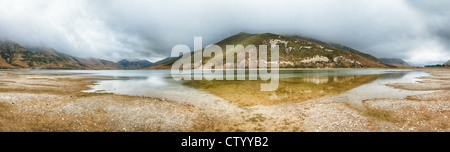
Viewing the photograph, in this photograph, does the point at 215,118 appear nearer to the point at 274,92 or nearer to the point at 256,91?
the point at 256,91

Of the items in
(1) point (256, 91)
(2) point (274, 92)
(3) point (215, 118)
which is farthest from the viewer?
(1) point (256, 91)

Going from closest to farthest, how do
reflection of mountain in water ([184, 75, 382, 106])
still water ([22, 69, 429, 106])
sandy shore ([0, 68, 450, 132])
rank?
1. sandy shore ([0, 68, 450, 132])
2. reflection of mountain in water ([184, 75, 382, 106])
3. still water ([22, 69, 429, 106])

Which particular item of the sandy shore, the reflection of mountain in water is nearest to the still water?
the reflection of mountain in water

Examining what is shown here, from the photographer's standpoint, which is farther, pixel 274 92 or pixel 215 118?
pixel 274 92

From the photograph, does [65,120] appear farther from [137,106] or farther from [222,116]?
[222,116]

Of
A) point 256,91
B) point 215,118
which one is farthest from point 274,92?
point 215,118

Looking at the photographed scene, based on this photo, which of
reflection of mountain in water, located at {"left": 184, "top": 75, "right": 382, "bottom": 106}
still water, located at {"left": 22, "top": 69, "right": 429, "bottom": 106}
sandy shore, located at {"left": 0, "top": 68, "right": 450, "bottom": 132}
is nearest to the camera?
sandy shore, located at {"left": 0, "top": 68, "right": 450, "bottom": 132}

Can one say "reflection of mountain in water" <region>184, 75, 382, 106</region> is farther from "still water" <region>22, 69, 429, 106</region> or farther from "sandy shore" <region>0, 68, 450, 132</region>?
"sandy shore" <region>0, 68, 450, 132</region>

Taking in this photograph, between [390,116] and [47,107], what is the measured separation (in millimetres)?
34315

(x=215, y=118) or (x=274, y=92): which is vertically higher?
(x=274, y=92)

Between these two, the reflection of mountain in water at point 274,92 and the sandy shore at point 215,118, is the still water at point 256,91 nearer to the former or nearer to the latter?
the reflection of mountain in water at point 274,92
